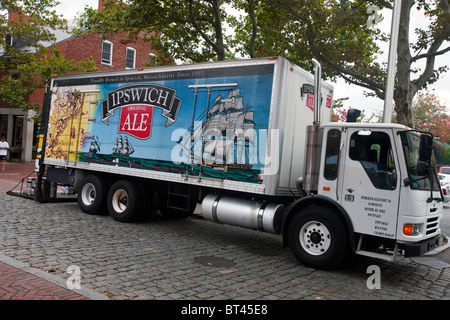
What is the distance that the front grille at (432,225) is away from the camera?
Result: 19.8 feet

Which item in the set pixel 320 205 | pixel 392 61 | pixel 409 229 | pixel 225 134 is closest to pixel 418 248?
pixel 409 229

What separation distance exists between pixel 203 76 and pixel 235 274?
4.12 meters

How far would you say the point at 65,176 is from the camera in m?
11.0

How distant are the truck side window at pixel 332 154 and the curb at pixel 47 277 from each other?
152 inches

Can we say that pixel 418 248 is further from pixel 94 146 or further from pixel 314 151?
pixel 94 146

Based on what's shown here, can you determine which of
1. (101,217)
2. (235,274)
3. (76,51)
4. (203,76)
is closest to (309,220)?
(235,274)

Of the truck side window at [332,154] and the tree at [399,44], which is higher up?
the tree at [399,44]

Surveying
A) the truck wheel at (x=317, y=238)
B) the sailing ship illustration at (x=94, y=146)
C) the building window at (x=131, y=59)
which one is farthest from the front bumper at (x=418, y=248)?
the building window at (x=131, y=59)

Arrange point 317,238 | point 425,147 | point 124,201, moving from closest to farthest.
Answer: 1. point 425,147
2. point 317,238
3. point 124,201

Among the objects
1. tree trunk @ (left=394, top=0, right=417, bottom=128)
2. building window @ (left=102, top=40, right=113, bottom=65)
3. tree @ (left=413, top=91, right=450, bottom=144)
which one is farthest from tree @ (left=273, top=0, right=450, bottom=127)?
tree @ (left=413, top=91, right=450, bottom=144)

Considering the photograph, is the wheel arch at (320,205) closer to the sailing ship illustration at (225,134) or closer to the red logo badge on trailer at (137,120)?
the sailing ship illustration at (225,134)

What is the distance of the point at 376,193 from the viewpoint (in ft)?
19.6

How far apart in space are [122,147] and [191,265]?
165 inches

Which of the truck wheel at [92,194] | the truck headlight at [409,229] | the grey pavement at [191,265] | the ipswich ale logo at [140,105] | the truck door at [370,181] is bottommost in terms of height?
the grey pavement at [191,265]
